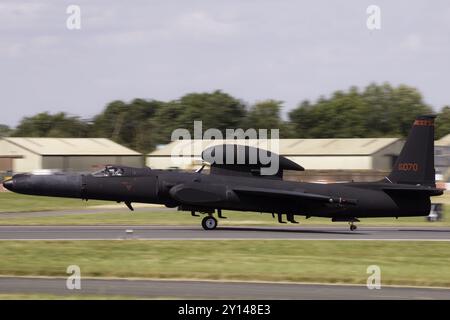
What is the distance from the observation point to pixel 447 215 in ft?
148

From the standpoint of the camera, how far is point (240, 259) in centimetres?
2367

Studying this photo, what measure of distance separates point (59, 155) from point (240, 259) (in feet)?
242

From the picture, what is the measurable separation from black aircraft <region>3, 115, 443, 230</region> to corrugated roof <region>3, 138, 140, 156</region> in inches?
2527

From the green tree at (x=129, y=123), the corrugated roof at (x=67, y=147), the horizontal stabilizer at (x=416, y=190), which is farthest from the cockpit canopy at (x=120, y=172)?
the green tree at (x=129, y=123)

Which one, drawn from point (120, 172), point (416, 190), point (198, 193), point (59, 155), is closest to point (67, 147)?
point (59, 155)

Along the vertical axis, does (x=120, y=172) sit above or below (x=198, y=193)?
above

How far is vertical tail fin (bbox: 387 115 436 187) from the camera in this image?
103 ft

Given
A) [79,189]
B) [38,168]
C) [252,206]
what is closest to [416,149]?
[252,206]

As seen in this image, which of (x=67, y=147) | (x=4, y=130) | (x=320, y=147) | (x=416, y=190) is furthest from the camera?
(x=4, y=130)

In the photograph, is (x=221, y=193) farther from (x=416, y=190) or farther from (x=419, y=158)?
(x=419, y=158)

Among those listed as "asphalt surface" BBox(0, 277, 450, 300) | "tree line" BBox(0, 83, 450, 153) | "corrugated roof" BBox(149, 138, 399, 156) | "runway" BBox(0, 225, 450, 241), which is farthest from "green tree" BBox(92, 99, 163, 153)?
"asphalt surface" BBox(0, 277, 450, 300)
